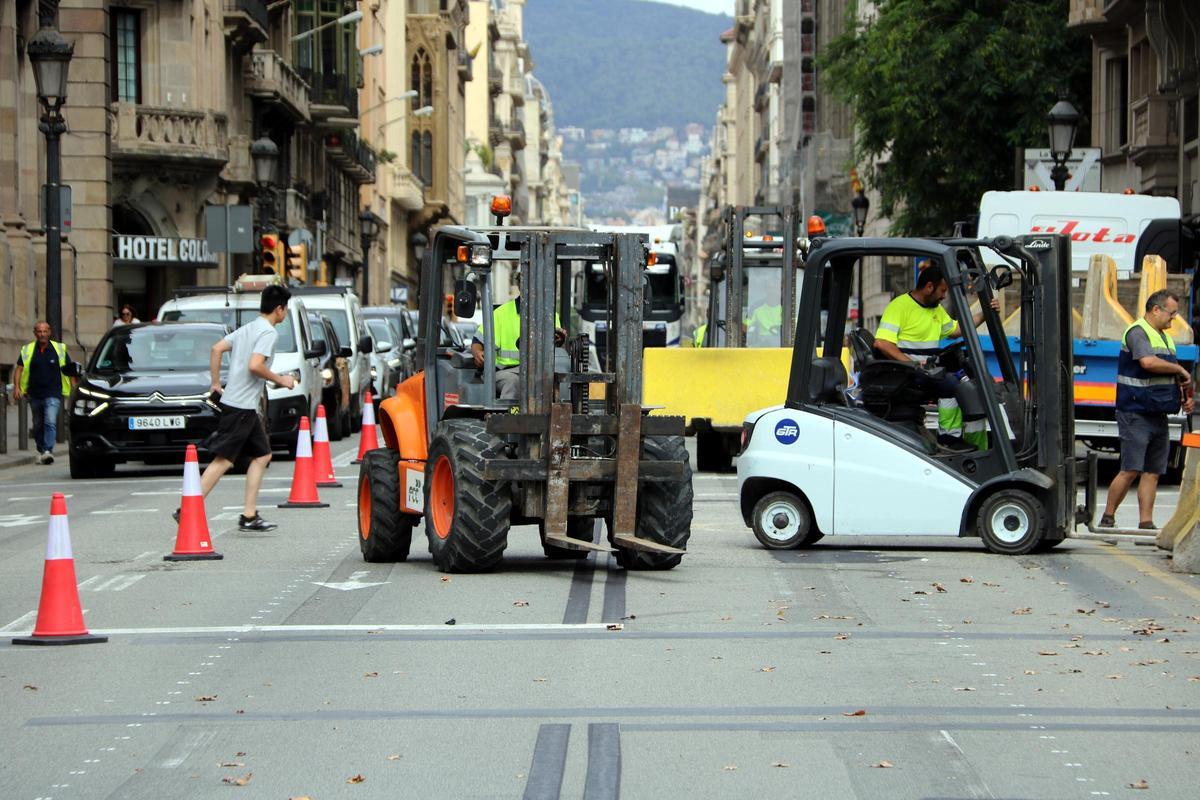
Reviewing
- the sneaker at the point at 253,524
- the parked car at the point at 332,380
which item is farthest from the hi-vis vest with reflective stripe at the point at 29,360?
the sneaker at the point at 253,524

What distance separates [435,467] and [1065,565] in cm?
393

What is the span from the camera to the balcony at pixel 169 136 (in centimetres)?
4572

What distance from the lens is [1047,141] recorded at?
1551 inches

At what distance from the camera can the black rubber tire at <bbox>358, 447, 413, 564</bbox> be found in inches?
546

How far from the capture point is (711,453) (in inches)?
915

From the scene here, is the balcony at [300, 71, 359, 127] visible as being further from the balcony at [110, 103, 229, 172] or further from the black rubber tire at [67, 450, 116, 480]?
the black rubber tire at [67, 450, 116, 480]

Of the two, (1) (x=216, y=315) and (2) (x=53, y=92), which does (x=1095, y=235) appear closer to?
(1) (x=216, y=315)

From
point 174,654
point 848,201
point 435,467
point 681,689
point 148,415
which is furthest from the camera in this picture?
point 848,201

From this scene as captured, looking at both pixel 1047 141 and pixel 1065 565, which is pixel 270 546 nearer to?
pixel 1065 565

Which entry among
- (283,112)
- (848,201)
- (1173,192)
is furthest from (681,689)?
(848,201)

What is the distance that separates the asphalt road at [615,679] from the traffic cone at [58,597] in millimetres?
148

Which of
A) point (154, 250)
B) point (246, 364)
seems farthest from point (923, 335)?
point (154, 250)

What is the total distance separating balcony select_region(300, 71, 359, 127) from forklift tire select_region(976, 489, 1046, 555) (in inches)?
2009

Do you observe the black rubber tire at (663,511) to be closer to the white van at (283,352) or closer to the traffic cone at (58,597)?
the traffic cone at (58,597)
